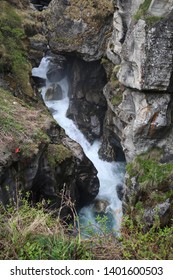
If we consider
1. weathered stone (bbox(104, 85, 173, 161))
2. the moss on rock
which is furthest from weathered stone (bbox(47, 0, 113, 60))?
the moss on rock

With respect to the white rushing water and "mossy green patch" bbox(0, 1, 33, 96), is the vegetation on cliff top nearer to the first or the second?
the white rushing water

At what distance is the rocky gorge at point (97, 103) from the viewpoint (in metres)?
11.2

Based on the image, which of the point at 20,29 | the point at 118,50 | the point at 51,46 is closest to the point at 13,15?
the point at 20,29

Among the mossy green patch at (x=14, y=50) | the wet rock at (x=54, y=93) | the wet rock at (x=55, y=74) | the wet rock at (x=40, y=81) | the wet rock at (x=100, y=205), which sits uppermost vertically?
the mossy green patch at (x=14, y=50)

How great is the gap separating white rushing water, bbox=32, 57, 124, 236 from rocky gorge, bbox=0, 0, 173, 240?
1.62 feet

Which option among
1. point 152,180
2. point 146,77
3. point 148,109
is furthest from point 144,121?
point 152,180

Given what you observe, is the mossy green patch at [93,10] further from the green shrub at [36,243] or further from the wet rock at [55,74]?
the green shrub at [36,243]

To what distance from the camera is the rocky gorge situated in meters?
11.2

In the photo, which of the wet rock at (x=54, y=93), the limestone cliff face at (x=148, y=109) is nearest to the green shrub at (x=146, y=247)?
the limestone cliff face at (x=148, y=109)

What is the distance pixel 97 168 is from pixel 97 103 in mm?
4421

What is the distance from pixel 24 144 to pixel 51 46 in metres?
11.3

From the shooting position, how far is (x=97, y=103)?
68.5 feet

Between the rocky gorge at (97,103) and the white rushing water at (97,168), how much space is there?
19.4 inches
